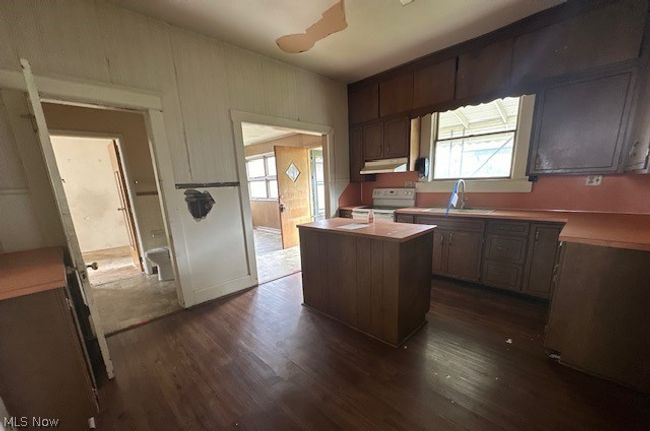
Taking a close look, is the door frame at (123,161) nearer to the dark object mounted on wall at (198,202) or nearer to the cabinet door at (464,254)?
the dark object mounted on wall at (198,202)

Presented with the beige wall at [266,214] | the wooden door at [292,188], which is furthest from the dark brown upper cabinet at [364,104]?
the beige wall at [266,214]

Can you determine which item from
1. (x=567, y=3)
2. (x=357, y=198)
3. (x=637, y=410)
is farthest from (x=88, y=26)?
(x=637, y=410)

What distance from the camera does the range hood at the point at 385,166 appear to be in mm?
3477

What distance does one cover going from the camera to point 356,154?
4.09 metres

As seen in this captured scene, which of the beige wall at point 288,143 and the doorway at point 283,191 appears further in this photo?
the beige wall at point 288,143

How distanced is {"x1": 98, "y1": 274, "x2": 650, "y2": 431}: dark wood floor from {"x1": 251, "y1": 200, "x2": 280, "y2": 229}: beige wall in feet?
14.3

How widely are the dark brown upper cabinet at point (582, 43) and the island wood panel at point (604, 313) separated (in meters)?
1.83

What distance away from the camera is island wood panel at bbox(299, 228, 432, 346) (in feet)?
5.95

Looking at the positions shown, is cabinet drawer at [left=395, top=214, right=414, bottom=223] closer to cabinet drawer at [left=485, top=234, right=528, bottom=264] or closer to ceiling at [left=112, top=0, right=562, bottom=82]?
cabinet drawer at [left=485, top=234, right=528, bottom=264]

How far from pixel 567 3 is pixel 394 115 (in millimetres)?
1829

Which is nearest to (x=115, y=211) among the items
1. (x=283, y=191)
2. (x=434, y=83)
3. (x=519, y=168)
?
(x=283, y=191)

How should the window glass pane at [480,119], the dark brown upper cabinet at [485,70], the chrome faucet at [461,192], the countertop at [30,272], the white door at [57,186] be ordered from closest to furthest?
the countertop at [30,272] < the white door at [57,186] < the dark brown upper cabinet at [485,70] < the window glass pane at [480,119] < the chrome faucet at [461,192]

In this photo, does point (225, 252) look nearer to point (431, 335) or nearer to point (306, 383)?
point (306, 383)

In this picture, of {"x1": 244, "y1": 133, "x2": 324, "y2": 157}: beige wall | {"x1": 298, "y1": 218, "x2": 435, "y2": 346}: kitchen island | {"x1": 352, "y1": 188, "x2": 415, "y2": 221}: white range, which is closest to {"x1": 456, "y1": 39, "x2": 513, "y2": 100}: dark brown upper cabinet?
{"x1": 352, "y1": 188, "x2": 415, "y2": 221}: white range
